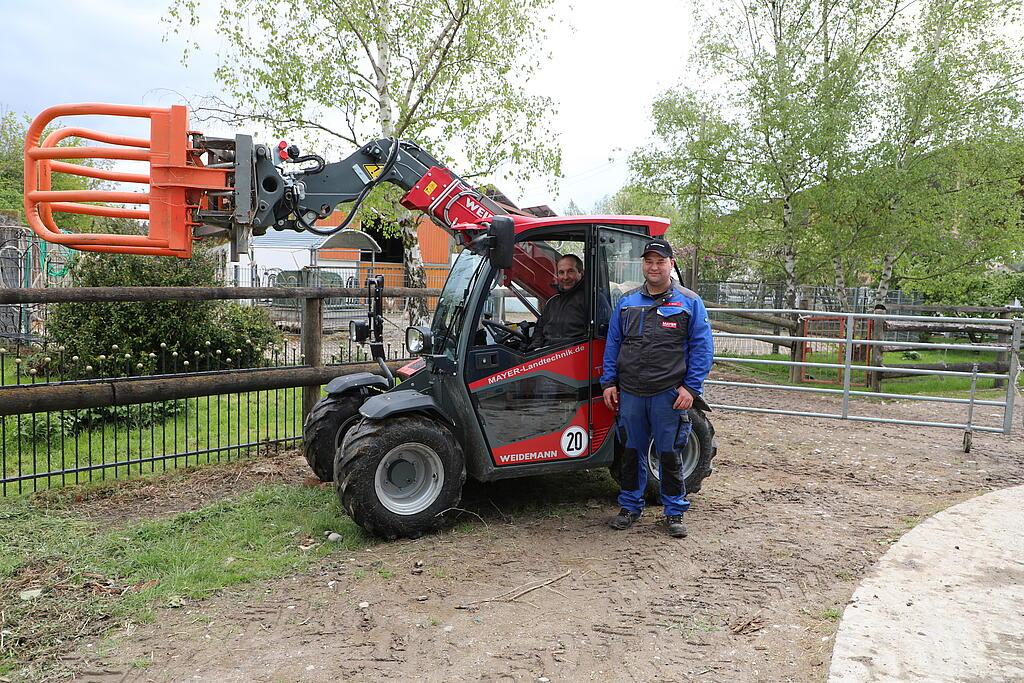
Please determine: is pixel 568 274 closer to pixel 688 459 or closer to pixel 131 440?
pixel 688 459

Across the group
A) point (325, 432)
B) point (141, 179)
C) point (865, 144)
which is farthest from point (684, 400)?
point (865, 144)

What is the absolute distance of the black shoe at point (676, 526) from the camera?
5.29m

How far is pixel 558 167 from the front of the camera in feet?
50.8

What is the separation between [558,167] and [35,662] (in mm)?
13288

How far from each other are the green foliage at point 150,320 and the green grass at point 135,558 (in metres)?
2.68

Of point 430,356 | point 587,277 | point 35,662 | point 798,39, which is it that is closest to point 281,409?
point 430,356

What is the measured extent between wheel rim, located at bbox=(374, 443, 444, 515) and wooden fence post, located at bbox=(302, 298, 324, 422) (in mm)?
2675

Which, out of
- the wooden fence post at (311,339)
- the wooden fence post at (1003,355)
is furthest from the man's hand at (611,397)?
the wooden fence post at (1003,355)

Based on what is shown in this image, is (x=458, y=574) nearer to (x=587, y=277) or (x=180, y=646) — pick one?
(x=180, y=646)

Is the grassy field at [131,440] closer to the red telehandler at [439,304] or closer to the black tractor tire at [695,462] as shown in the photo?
the red telehandler at [439,304]

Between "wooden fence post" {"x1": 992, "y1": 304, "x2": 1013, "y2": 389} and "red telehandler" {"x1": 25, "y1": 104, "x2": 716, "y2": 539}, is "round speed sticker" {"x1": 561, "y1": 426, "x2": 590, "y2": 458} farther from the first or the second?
"wooden fence post" {"x1": 992, "y1": 304, "x2": 1013, "y2": 389}

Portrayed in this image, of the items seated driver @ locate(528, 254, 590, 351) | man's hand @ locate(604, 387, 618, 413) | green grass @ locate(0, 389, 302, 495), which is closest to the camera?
man's hand @ locate(604, 387, 618, 413)

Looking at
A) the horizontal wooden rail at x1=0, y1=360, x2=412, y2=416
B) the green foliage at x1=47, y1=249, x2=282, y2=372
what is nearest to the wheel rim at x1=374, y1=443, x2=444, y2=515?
the horizontal wooden rail at x1=0, y1=360, x2=412, y2=416

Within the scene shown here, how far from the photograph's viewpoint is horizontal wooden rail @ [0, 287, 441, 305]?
5801 mm
